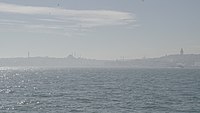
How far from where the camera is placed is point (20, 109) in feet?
204

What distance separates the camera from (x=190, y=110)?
6150cm

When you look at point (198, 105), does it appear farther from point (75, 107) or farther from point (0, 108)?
point (0, 108)

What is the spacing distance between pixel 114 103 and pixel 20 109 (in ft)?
57.9

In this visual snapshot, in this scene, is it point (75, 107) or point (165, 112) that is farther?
point (75, 107)

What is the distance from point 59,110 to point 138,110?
1303 centimetres

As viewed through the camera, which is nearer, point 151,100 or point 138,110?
point 138,110

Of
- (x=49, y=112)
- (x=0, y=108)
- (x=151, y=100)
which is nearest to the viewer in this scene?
(x=49, y=112)

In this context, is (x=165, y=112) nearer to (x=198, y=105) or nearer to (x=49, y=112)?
(x=198, y=105)

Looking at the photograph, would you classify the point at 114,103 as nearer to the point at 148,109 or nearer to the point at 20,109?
the point at 148,109

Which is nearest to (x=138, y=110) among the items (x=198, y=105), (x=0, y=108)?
(x=198, y=105)

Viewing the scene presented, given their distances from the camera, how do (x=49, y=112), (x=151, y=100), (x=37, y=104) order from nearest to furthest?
(x=49, y=112) → (x=37, y=104) → (x=151, y=100)

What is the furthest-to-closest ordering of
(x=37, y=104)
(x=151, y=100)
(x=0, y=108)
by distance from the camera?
(x=151, y=100) < (x=37, y=104) < (x=0, y=108)

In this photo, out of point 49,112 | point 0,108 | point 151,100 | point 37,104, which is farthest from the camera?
point 151,100

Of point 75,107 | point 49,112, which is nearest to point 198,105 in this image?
point 75,107
